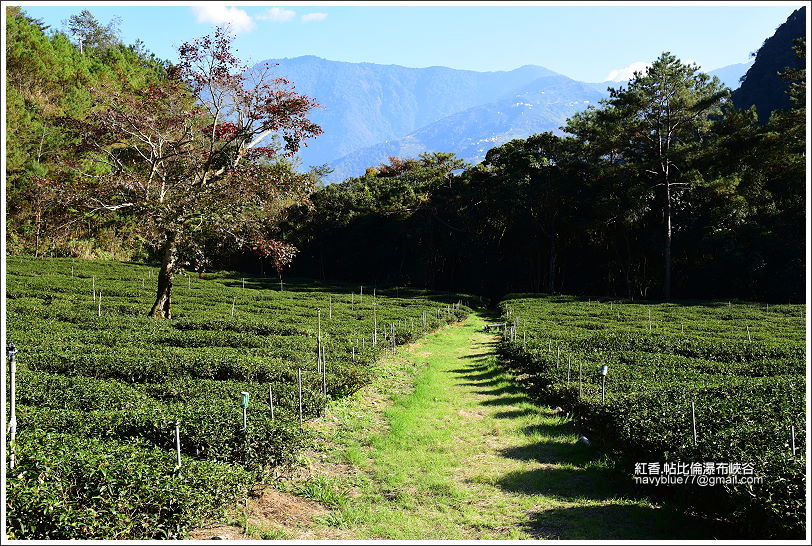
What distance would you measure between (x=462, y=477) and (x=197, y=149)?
60.0 ft

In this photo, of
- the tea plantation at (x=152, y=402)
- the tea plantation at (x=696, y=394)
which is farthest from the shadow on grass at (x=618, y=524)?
the tea plantation at (x=152, y=402)

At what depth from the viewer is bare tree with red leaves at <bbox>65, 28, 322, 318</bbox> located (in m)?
18.6

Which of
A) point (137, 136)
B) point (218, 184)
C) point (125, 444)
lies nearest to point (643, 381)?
point (125, 444)

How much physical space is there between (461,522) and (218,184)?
650 inches

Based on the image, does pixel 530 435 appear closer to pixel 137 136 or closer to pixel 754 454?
pixel 754 454

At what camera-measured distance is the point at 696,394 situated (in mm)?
10648

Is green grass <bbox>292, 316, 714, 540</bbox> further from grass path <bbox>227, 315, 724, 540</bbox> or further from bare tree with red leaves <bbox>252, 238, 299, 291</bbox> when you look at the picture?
bare tree with red leaves <bbox>252, 238, 299, 291</bbox>

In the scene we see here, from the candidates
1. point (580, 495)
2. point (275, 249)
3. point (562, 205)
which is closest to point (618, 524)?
point (580, 495)

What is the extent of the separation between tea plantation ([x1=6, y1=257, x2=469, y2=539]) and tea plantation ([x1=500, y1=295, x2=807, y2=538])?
16.9 ft

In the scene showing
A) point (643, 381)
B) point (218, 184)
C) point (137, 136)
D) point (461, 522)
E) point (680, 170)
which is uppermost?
point (680, 170)

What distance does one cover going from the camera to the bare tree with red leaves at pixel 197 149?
733 inches

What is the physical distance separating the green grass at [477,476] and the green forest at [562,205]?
18.1 metres

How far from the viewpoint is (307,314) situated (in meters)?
24.5

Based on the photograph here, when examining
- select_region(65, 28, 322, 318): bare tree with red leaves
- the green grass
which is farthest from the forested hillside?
the green grass
